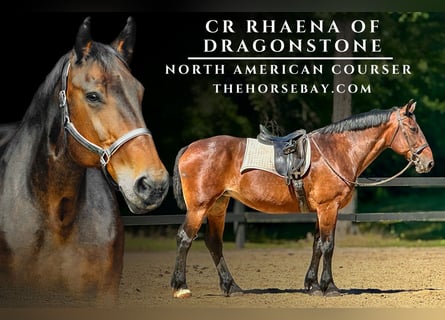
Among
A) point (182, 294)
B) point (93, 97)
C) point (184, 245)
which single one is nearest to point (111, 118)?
point (93, 97)

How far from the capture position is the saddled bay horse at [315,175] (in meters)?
5.95

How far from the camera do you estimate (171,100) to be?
768 cm

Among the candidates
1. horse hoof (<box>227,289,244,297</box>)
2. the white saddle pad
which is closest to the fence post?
horse hoof (<box>227,289,244,297</box>)

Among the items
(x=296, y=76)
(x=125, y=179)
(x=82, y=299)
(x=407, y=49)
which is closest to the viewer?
(x=125, y=179)

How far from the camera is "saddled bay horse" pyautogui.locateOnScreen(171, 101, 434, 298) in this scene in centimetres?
595

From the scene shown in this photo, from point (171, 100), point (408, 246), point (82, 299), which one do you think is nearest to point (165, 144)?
point (171, 100)

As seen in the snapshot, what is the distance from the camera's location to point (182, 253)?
5793 mm

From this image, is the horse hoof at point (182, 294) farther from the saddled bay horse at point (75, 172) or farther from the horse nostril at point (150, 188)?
the horse nostril at point (150, 188)

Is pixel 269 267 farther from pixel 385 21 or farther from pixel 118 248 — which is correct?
pixel 118 248

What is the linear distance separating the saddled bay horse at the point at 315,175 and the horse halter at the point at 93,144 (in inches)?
131

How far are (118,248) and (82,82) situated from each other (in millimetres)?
581

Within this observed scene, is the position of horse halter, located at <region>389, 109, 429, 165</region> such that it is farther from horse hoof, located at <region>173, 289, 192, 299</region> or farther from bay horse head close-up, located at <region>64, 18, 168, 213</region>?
bay horse head close-up, located at <region>64, 18, 168, 213</region>

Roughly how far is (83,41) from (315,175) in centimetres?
368

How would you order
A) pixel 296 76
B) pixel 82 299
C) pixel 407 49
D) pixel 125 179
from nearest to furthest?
pixel 125 179
pixel 82 299
pixel 296 76
pixel 407 49
